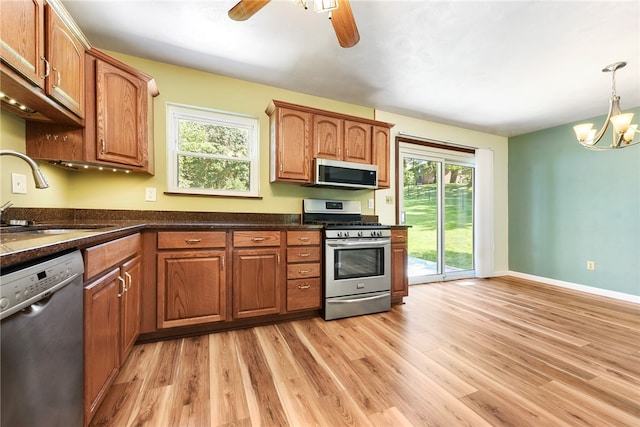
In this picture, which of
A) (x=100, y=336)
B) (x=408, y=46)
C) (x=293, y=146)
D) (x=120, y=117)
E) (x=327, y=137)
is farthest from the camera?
(x=327, y=137)

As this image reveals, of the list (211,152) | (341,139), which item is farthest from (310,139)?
(211,152)

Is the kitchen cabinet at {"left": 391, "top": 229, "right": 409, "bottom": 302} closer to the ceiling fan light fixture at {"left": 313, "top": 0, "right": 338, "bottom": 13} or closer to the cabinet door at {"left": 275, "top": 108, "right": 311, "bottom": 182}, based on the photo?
the cabinet door at {"left": 275, "top": 108, "right": 311, "bottom": 182}

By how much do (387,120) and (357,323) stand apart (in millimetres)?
2641

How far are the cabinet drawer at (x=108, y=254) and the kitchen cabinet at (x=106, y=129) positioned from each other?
726 millimetres

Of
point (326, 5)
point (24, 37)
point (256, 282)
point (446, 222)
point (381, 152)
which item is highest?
point (326, 5)

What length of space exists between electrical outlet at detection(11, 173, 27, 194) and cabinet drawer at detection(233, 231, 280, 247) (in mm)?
1365

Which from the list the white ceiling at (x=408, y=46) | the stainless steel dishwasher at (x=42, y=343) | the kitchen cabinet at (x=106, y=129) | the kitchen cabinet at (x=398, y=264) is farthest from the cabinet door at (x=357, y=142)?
the stainless steel dishwasher at (x=42, y=343)

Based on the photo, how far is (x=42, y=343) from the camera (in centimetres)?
76

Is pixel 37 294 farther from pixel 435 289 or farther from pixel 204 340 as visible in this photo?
pixel 435 289

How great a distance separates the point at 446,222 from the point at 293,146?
2880 millimetres

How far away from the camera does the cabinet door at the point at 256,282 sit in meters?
2.15

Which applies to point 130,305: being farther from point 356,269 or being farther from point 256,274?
point 356,269

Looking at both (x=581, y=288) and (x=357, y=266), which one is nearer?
(x=357, y=266)

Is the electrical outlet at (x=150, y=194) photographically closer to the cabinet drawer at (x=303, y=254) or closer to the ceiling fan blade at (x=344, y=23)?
the cabinet drawer at (x=303, y=254)
